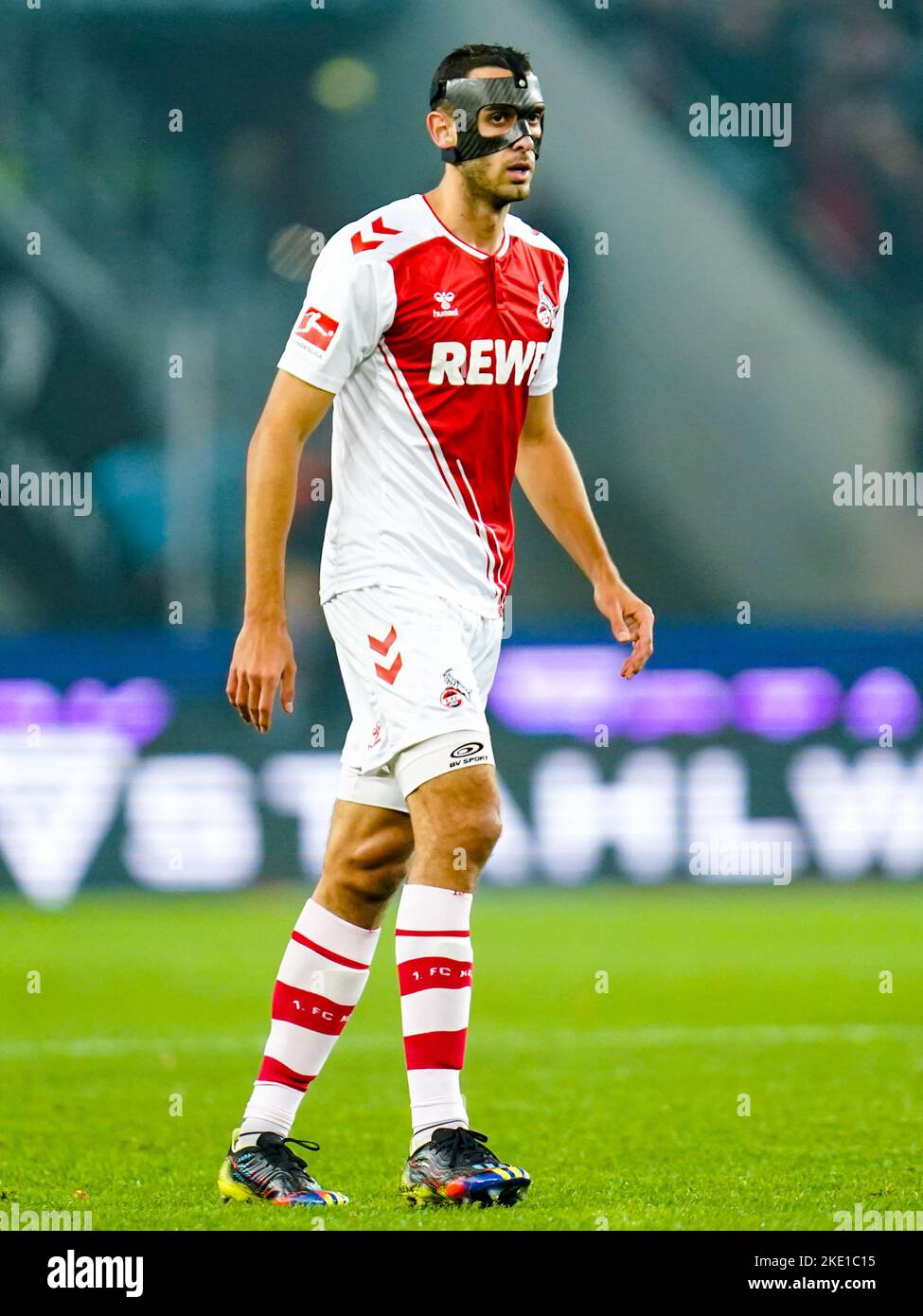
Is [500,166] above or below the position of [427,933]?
above

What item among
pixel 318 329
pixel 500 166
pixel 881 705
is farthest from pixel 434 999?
pixel 881 705

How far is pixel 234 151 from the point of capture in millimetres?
16078

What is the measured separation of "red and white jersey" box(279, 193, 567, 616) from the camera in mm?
3842

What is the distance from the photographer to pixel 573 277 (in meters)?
15.9

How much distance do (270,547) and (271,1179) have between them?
114cm

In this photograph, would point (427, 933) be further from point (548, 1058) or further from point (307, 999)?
point (548, 1058)

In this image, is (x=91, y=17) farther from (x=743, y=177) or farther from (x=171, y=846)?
(x=171, y=846)

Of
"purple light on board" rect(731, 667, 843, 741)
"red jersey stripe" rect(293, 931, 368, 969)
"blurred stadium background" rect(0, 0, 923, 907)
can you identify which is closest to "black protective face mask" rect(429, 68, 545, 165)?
→ "red jersey stripe" rect(293, 931, 368, 969)

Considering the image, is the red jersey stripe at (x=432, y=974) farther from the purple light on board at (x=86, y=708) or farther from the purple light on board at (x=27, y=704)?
the purple light on board at (x=27, y=704)

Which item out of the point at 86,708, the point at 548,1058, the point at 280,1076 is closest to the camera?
the point at 280,1076

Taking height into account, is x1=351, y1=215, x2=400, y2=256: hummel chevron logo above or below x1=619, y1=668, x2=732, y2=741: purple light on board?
below

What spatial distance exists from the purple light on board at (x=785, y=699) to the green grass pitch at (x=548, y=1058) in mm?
854

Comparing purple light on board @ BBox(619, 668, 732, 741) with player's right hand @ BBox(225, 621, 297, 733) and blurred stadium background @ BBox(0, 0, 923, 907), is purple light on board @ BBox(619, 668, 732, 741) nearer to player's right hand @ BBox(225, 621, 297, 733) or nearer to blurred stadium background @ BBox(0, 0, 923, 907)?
blurred stadium background @ BBox(0, 0, 923, 907)

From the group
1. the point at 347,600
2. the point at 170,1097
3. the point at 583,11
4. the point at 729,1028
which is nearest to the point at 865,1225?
the point at 347,600
